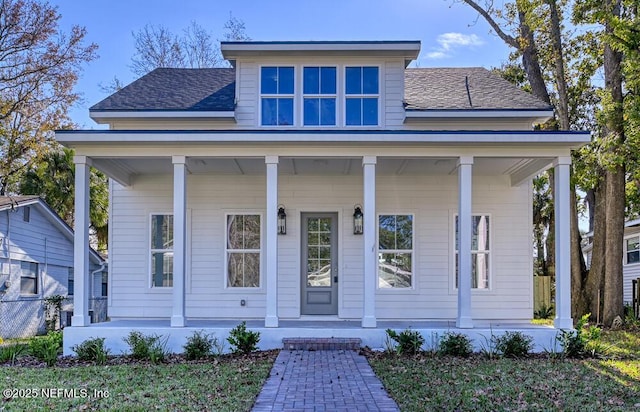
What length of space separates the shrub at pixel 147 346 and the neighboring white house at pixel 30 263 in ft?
24.0

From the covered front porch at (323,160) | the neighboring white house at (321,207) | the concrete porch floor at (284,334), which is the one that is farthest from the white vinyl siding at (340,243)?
the concrete porch floor at (284,334)

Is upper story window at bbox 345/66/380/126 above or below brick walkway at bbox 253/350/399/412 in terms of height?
above

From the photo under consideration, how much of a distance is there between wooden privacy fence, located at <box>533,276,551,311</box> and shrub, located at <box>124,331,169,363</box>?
11.7 meters

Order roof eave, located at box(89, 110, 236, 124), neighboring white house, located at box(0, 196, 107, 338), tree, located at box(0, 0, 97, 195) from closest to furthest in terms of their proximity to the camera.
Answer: roof eave, located at box(89, 110, 236, 124), neighboring white house, located at box(0, 196, 107, 338), tree, located at box(0, 0, 97, 195)

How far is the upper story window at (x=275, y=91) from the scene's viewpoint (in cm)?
1088

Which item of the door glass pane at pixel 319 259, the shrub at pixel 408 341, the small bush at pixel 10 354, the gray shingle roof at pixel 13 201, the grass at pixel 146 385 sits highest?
the gray shingle roof at pixel 13 201

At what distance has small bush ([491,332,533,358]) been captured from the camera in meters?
8.62

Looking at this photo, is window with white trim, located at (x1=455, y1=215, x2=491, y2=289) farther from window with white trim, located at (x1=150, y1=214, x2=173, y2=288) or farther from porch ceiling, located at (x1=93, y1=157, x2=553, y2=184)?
window with white trim, located at (x1=150, y1=214, x2=173, y2=288)

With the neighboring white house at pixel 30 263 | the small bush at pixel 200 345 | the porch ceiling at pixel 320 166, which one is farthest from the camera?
the neighboring white house at pixel 30 263

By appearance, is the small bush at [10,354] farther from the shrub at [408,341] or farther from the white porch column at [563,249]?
the white porch column at [563,249]

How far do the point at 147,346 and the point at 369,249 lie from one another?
3801mm

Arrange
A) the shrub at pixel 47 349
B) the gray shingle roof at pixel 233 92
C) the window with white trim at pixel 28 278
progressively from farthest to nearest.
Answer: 1. the window with white trim at pixel 28 278
2. the gray shingle roof at pixel 233 92
3. the shrub at pixel 47 349

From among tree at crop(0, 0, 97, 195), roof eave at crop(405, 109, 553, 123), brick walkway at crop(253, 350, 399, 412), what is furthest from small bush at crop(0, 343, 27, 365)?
tree at crop(0, 0, 97, 195)

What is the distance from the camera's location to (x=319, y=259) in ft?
36.6
